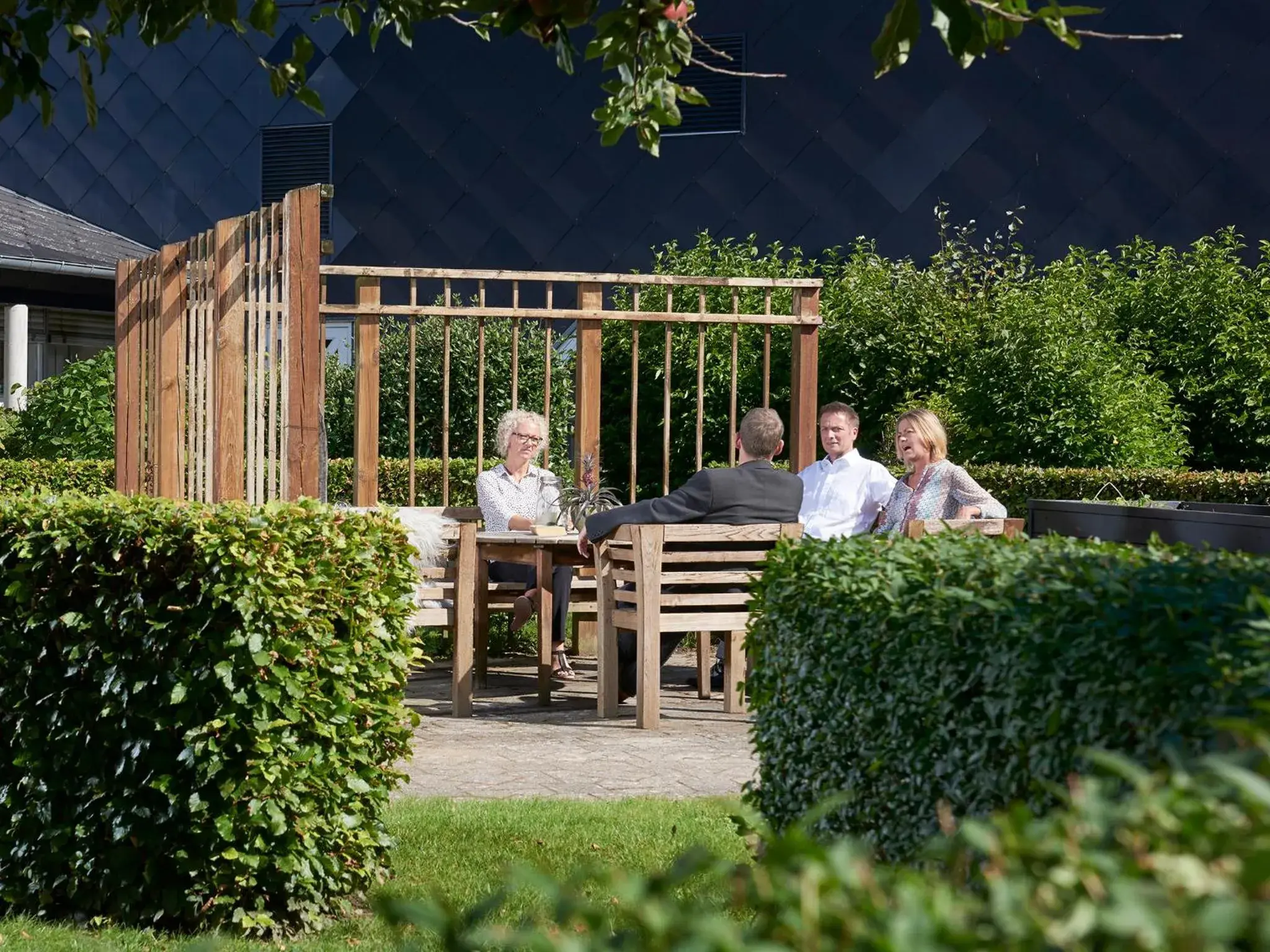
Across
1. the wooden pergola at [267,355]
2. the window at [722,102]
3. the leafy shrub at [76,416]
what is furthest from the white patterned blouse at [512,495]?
the window at [722,102]

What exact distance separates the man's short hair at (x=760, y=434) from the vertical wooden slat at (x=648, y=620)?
83 centimetres

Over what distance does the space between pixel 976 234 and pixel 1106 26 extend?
248 centimetres

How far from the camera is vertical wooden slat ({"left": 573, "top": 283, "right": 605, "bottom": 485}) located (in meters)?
10.0

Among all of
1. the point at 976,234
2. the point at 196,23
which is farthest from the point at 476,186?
the point at 976,234

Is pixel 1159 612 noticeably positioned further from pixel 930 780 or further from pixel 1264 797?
pixel 1264 797

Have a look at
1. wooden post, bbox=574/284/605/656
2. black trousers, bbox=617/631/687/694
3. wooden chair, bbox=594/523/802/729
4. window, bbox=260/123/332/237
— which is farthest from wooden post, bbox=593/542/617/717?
window, bbox=260/123/332/237

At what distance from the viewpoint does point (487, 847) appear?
196 inches

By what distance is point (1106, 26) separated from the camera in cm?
1628

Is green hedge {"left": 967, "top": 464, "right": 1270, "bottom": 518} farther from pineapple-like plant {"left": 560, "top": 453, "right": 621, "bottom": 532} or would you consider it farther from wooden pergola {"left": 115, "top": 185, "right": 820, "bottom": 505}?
pineapple-like plant {"left": 560, "top": 453, "right": 621, "bottom": 532}

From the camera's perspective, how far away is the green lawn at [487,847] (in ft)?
13.4

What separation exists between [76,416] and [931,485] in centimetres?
937

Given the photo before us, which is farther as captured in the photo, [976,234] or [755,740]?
[976,234]

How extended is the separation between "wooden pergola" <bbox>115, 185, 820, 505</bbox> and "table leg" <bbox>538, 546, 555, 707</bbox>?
137cm

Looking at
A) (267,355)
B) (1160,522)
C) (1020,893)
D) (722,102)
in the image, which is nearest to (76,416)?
(267,355)
